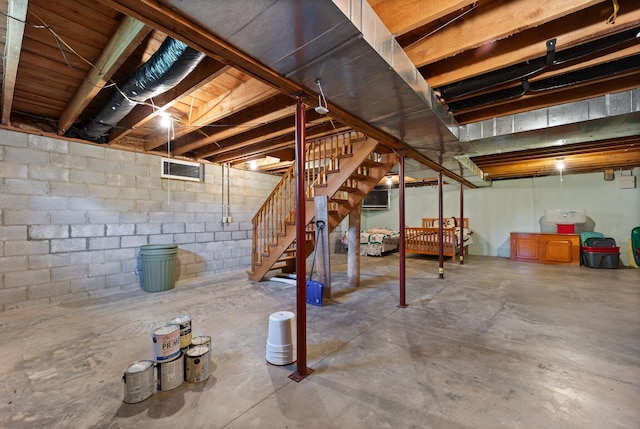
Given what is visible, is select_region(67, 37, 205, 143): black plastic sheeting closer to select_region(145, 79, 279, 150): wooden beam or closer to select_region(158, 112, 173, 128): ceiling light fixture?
select_region(158, 112, 173, 128): ceiling light fixture

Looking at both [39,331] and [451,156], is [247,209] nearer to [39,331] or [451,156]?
[39,331]

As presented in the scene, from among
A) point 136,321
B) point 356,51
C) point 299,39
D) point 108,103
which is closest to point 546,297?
point 356,51

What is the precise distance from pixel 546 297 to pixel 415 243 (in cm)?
370

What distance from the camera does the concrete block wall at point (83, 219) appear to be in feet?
10.9

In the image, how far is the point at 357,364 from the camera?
208cm

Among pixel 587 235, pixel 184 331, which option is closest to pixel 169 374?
pixel 184 331

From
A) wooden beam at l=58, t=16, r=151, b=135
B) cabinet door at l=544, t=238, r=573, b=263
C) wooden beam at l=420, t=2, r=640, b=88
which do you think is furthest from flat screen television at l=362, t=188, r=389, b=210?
wooden beam at l=58, t=16, r=151, b=135

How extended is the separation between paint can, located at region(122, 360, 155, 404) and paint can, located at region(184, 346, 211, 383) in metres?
0.23

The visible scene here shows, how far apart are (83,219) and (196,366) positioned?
331cm

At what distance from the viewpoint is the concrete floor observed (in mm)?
1562

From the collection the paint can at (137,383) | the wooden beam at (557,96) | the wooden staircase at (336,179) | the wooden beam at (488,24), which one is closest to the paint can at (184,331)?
the paint can at (137,383)

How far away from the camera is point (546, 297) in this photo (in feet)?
12.6

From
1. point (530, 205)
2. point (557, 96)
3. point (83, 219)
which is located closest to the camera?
point (557, 96)

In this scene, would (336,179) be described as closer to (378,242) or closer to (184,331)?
(184,331)
